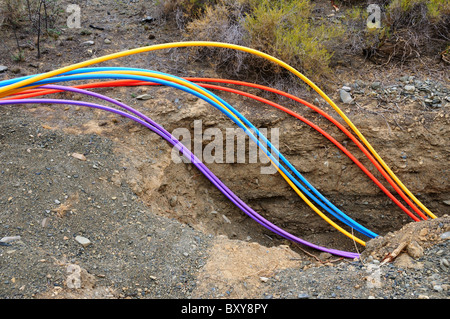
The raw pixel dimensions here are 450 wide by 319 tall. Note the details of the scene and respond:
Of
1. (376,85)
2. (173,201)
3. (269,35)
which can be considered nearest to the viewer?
(173,201)

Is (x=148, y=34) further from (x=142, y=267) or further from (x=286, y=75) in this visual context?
(x=142, y=267)

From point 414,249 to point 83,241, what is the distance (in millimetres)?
1959

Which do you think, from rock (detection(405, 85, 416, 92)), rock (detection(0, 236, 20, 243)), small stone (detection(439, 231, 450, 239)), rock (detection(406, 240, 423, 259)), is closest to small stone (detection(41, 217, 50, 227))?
rock (detection(0, 236, 20, 243))

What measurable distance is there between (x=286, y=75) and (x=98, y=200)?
7.13 ft

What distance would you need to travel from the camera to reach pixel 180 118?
3.62 meters

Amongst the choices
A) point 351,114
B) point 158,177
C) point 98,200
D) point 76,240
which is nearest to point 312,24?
point 351,114

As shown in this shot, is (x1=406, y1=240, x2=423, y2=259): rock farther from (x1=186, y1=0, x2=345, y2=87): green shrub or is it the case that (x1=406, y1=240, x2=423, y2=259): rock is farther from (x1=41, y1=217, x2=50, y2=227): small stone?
(x1=41, y1=217, x2=50, y2=227): small stone

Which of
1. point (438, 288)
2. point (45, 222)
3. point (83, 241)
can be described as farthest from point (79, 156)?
point (438, 288)

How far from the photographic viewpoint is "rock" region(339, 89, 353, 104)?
3.91m

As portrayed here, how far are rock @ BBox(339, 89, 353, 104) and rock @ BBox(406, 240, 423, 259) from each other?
183 centimetres

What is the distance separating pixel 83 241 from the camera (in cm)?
254

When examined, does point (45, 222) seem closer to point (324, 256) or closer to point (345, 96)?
point (324, 256)

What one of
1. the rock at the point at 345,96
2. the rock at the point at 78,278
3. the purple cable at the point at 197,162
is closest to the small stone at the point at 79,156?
the purple cable at the point at 197,162
